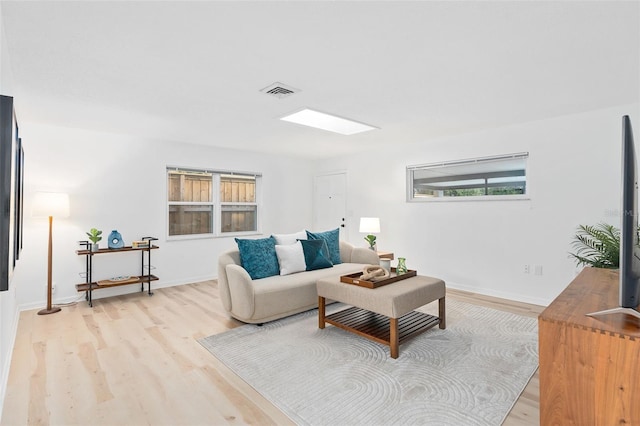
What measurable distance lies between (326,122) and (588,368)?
3514 millimetres

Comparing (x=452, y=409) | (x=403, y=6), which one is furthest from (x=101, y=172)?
(x=452, y=409)

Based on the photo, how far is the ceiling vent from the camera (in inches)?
110

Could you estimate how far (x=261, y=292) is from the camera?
321 cm

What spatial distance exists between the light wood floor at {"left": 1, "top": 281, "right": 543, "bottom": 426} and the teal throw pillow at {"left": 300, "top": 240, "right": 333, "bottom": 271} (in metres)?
1.11

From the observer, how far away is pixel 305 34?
1986mm

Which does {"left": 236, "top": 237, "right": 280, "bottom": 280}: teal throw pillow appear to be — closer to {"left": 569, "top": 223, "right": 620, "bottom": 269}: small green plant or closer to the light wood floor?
the light wood floor

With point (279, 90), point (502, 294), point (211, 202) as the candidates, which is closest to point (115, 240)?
point (211, 202)

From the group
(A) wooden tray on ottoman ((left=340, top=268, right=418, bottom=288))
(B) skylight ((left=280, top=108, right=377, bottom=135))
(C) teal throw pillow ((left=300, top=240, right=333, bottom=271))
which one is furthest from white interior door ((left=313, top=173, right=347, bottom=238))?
(A) wooden tray on ottoman ((left=340, top=268, right=418, bottom=288))

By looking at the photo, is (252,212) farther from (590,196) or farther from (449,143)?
(590,196)

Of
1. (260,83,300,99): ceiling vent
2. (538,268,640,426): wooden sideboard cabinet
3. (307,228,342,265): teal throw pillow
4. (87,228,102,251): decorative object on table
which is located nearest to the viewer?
(538,268,640,426): wooden sideboard cabinet

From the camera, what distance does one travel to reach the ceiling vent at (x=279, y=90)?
2799mm

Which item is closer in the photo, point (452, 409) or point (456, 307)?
point (452, 409)

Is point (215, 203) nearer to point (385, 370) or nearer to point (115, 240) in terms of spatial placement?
point (115, 240)

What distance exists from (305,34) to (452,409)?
239cm
